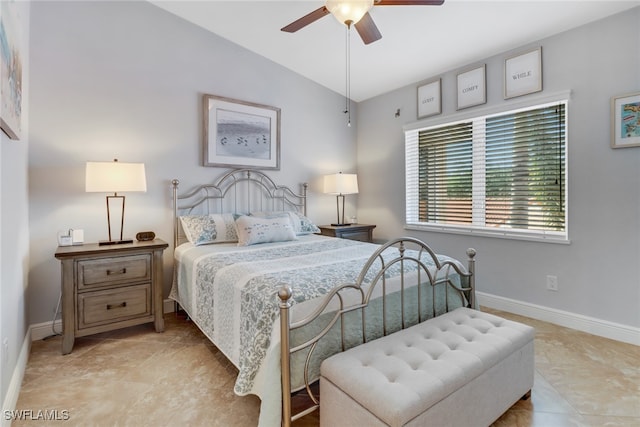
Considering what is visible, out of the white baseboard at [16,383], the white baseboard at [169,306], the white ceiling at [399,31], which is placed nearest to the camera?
the white baseboard at [16,383]

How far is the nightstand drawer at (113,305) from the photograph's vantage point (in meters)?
2.46

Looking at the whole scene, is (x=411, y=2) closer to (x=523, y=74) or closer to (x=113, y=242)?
(x=523, y=74)

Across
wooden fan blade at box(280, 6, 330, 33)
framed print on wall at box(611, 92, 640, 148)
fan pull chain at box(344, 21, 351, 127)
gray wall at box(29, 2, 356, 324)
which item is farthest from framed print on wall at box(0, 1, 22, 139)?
framed print on wall at box(611, 92, 640, 148)

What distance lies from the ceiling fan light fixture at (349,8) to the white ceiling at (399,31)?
0.97 meters

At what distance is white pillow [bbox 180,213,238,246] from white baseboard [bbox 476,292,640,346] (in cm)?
270

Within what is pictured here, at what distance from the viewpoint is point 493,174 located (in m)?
3.30

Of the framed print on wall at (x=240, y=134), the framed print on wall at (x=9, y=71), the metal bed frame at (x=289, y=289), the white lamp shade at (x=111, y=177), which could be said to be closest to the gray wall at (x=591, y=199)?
the metal bed frame at (x=289, y=289)

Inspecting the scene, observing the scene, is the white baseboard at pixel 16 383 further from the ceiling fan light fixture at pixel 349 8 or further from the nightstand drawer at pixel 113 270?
the ceiling fan light fixture at pixel 349 8

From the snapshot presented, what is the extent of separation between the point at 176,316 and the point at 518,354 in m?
2.88

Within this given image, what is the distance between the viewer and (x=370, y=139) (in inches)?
181

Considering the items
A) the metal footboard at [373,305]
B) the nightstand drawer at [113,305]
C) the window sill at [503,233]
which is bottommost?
the nightstand drawer at [113,305]

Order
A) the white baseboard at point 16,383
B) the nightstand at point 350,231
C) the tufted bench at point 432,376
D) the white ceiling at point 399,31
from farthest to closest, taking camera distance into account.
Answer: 1. the nightstand at point 350,231
2. the white ceiling at point 399,31
3. the white baseboard at point 16,383
4. the tufted bench at point 432,376

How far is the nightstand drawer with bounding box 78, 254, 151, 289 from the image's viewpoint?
8.02 feet

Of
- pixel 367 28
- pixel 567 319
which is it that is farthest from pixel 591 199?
pixel 367 28
